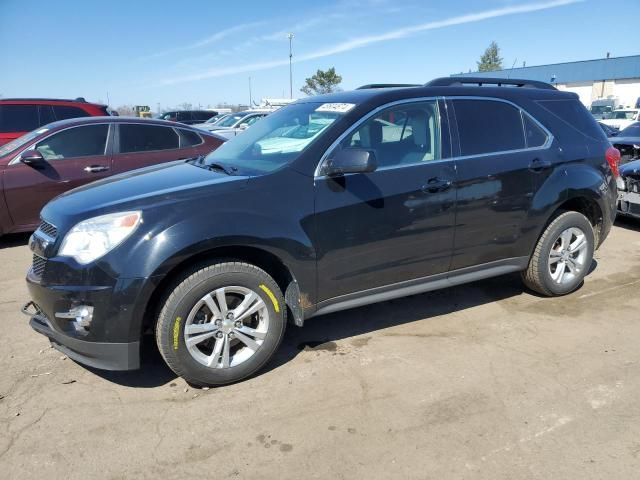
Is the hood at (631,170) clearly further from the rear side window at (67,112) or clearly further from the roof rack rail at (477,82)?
the rear side window at (67,112)

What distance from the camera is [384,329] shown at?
3955mm

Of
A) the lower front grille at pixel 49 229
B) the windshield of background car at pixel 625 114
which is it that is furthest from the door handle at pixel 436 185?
the windshield of background car at pixel 625 114

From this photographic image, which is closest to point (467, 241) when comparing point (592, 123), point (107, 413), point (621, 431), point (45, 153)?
point (621, 431)

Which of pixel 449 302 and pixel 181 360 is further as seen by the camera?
pixel 449 302

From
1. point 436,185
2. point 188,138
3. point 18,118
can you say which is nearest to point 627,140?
point 436,185

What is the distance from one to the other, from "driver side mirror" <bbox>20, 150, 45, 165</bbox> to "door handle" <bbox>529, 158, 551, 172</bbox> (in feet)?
18.1

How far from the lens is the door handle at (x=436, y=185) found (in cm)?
358

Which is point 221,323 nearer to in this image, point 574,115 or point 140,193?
point 140,193

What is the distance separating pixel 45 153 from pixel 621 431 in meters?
6.67

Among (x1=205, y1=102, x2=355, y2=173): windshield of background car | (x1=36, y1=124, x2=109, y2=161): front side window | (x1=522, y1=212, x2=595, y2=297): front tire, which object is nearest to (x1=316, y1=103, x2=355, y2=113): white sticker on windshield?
(x1=205, y1=102, x2=355, y2=173): windshield of background car

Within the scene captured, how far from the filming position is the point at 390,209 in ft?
11.3

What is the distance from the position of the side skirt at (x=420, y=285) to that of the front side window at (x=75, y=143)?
4.62 metres

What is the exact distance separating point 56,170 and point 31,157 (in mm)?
341

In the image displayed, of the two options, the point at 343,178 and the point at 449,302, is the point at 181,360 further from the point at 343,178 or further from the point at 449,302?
the point at 449,302
